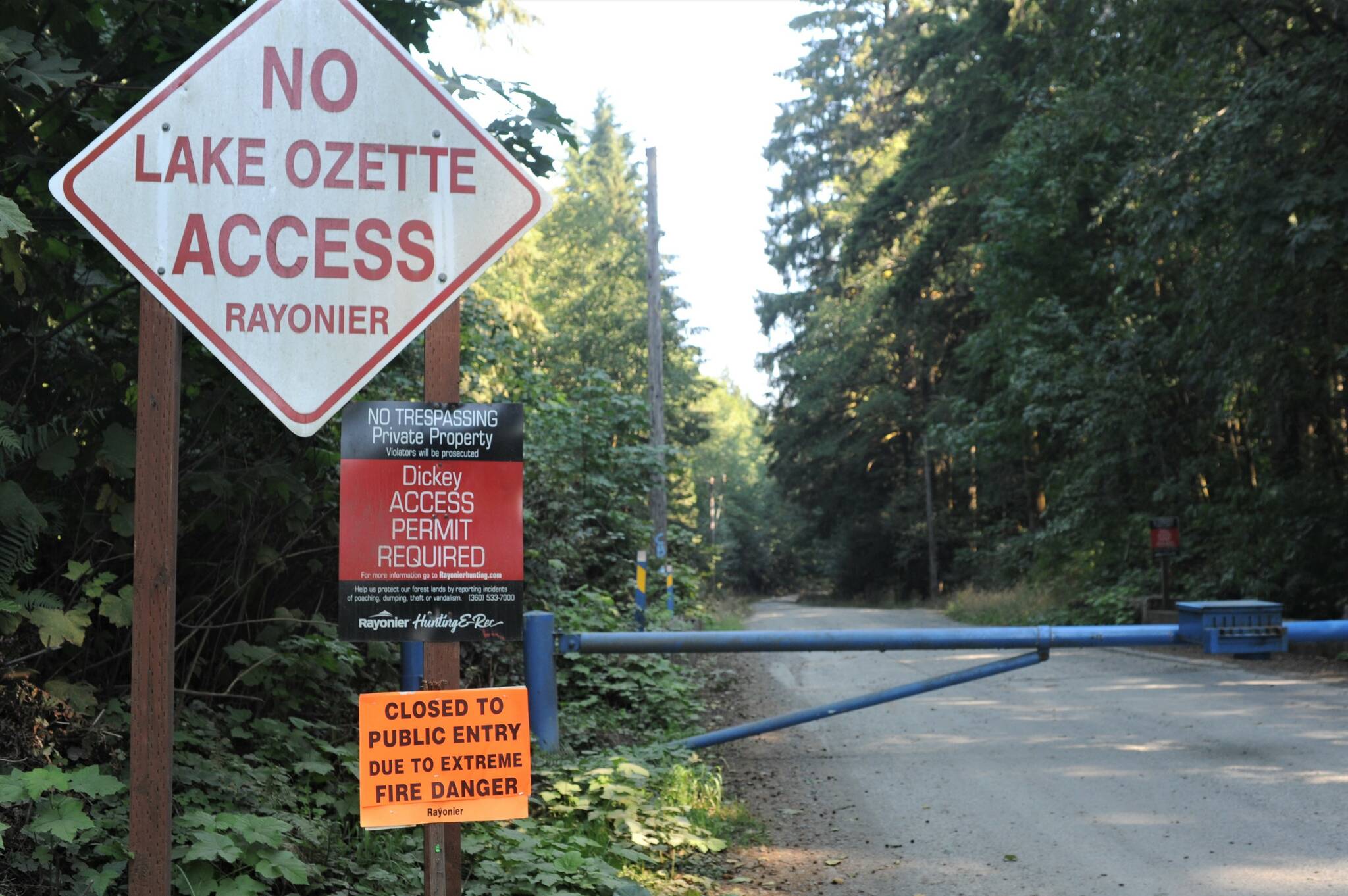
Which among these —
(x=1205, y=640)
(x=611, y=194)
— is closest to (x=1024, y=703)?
(x=1205, y=640)

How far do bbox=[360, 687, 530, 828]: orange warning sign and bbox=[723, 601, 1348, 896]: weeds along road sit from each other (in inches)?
105

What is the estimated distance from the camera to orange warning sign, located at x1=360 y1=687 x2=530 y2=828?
342 cm

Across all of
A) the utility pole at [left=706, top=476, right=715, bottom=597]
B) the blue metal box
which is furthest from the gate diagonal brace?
the utility pole at [left=706, top=476, right=715, bottom=597]

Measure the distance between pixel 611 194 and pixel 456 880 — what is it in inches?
1871

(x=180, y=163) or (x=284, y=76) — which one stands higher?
(x=284, y=76)

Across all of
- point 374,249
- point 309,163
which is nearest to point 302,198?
point 309,163

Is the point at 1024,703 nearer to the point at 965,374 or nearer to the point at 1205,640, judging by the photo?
the point at 1205,640

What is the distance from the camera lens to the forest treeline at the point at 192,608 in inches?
170

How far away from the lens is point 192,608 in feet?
19.8

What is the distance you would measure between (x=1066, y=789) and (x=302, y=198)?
623 cm

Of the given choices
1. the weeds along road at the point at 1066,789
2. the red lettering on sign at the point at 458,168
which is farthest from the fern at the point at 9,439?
the weeds along road at the point at 1066,789

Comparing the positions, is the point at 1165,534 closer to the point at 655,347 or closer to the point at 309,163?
the point at 655,347

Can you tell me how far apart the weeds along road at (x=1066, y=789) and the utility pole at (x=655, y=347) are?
7.75 m

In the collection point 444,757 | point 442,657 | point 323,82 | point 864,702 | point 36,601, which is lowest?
point 864,702
